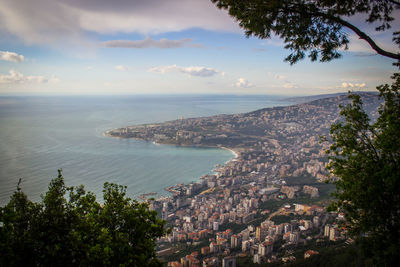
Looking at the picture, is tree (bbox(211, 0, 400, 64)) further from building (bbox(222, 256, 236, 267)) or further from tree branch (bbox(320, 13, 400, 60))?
building (bbox(222, 256, 236, 267))

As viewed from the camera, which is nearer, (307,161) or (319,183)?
(319,183)

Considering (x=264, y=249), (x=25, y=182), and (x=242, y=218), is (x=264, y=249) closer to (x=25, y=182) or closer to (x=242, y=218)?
(x=242, y=218)

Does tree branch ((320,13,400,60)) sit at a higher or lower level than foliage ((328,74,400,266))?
higher

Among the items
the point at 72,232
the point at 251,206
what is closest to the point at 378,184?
the point at 72,232

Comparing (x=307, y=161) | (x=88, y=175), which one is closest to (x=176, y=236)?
(x=88, y=175)

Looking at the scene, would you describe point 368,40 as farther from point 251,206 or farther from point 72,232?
point 251,206

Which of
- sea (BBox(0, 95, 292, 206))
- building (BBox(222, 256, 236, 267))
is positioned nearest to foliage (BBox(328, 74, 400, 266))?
building (BBox(222, 256, 236, 267))
